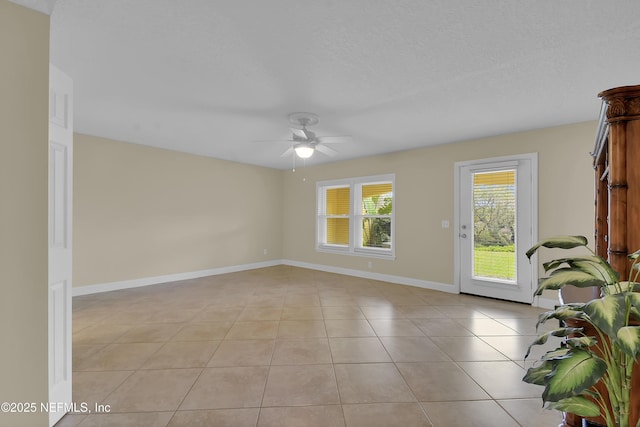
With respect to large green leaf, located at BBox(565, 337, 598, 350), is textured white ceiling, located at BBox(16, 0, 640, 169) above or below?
above

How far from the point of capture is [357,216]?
19.9 feet

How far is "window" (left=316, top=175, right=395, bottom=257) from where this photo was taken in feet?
18.5

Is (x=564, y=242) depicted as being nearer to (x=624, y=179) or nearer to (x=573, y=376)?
(x=624, y=179)

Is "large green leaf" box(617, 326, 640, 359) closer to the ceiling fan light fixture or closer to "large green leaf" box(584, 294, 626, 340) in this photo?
"large green leaf" box(584, 294, 626, 340)

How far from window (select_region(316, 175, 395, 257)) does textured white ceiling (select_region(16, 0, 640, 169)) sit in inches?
Result: 84.7

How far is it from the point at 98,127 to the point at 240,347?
3.70 metres

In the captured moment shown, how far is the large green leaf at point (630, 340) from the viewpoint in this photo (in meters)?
0.86

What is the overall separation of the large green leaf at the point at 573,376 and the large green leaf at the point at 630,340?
160 millimetres

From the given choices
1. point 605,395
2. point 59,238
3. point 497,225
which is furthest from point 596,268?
point 497,225

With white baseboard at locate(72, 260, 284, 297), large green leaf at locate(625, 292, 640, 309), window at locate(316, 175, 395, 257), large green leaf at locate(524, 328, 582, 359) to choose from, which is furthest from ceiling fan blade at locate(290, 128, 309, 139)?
white baseboard at locate(72, 260, 284, 297)

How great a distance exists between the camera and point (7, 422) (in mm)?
1311

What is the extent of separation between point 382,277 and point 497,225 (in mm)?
2204

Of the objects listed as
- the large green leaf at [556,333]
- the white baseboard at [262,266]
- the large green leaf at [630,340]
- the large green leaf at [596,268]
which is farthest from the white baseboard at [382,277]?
the large green leaf at [630,340]

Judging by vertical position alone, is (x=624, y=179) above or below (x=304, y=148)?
below
